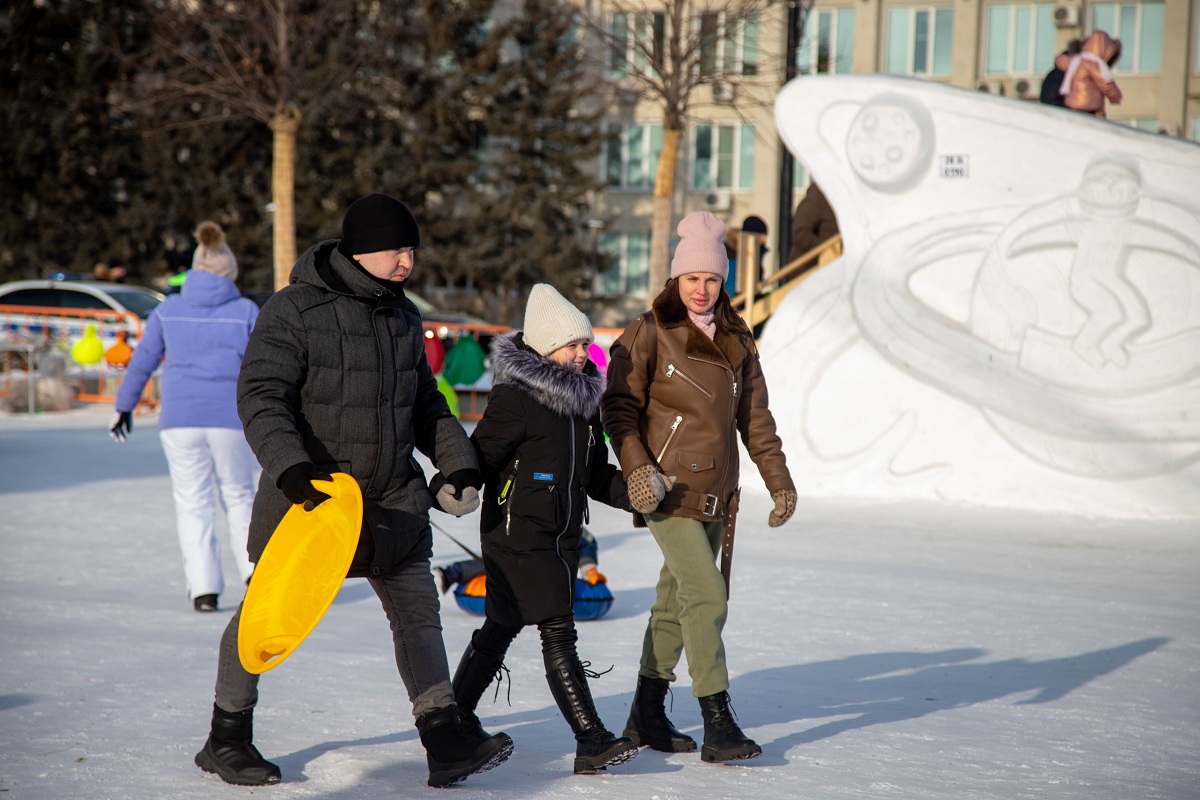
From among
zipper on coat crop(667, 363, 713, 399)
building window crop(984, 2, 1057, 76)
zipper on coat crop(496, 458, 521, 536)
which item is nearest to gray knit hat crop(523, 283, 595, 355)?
zipper on coat crop(667, 363, 713, 399)

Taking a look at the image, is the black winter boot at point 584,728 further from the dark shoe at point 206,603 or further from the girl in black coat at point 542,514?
the dark shoe at point 206,603

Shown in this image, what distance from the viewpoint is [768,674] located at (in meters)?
5.48

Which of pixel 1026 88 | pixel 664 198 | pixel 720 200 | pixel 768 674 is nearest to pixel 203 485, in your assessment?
Result: pixel 768 674

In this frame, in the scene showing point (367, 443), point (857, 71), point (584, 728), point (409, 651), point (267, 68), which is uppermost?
point (857, 71)

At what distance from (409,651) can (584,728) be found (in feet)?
1.76

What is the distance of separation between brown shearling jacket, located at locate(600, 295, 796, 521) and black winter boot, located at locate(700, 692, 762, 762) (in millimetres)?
545

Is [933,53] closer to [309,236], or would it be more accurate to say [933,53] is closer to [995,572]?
[309,236]

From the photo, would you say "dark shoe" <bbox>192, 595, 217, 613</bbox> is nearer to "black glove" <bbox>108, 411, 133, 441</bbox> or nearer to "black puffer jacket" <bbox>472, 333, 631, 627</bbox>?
"black glove" <bbox>108, 411, 133, 441</bbox>

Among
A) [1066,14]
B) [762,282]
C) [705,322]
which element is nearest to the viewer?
[705,322]

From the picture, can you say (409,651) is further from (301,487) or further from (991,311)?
(991,311)

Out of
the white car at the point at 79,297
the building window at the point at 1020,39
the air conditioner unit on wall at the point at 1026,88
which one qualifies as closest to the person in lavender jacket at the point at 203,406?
the white car at the point at 79,297

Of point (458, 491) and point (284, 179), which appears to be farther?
point (284, 179)

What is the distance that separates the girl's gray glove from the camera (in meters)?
4.08

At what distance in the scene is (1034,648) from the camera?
19.9 feet
